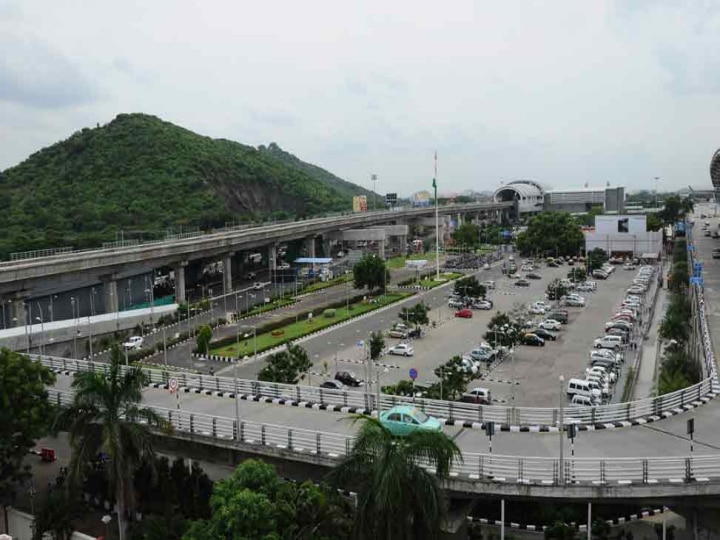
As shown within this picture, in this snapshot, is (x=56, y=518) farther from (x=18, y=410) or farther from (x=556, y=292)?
(x=556, y=292)

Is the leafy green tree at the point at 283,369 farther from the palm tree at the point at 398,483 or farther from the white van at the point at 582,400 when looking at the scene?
the palm tree at the point at 398,483

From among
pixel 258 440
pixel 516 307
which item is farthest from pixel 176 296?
pixel 258 440

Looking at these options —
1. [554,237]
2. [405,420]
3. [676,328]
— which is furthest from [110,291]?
[554,237]


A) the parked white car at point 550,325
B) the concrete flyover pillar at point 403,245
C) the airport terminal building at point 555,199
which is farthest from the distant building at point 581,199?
the parked white car at point 550,325

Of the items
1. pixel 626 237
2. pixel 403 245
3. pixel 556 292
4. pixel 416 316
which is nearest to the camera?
pixel 416 316

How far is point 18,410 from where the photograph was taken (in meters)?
20.0

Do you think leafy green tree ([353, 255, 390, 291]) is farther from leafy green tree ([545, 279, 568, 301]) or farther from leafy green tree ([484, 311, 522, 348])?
leafy green tree ([484, 311, 522, 348])

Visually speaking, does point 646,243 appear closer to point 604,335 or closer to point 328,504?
point 604,335

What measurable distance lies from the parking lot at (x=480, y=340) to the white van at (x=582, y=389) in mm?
517

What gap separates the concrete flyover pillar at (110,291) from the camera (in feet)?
176

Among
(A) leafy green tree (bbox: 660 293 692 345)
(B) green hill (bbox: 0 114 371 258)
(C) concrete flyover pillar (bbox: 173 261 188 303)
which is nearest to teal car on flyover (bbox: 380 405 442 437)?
(A) leafy green tree (bbox: 660 293 692 345)

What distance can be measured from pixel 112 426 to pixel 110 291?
39.2 meters

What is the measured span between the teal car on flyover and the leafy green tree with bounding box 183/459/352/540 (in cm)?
288

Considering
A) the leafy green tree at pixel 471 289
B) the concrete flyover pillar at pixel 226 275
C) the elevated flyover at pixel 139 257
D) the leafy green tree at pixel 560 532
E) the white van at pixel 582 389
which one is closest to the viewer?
the leafy green tree at pixel 560 532
